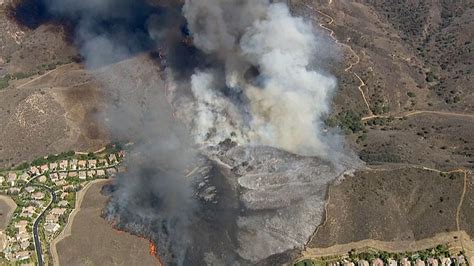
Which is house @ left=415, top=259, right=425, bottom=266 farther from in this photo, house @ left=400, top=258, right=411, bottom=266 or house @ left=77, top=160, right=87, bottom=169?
house @ left=77, top=160, right=87, bottom=169

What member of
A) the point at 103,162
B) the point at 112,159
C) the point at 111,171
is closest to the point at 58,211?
the point at 111,171

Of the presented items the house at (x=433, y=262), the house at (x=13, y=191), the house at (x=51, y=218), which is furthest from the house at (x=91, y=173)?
the house at (x=433, y=262)

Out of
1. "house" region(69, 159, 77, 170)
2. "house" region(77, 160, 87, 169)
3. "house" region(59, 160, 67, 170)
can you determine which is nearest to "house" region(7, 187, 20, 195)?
"house" region(59, 160, 67, 170)

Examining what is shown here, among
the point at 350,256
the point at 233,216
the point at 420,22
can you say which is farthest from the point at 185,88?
the point at 420,22

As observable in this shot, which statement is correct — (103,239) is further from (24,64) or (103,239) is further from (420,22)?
(420,22)

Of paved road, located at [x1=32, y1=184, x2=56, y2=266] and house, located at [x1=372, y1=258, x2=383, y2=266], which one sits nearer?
house, located at [x1=372, y1=258, x2=383, y2=266]
